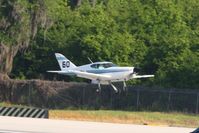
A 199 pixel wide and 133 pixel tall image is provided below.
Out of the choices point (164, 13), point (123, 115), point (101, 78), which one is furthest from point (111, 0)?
point (123, 115)

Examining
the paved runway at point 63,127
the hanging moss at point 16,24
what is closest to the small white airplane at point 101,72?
the hanging moss at point 16,24

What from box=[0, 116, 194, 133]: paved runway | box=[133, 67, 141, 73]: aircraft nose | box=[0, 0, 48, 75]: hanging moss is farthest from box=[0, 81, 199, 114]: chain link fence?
box=[0, 116, 194, 133]: paved runway

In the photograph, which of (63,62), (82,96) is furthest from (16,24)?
(82,96)

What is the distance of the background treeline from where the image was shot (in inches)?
1912

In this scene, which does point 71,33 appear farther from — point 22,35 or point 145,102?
point 145,102

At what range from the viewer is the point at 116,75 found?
47.5m

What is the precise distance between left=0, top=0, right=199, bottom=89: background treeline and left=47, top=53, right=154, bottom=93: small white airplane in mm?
2555

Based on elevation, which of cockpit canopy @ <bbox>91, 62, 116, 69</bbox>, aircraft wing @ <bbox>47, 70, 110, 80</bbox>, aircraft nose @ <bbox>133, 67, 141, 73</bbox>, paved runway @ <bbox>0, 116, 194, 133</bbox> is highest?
paved runway @ <bbox>0, 116, 194, 133</bbox>

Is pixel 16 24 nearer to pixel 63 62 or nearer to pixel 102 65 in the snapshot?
pixel 63 62

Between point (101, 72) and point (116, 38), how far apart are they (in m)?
4.48

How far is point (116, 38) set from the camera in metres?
51.9

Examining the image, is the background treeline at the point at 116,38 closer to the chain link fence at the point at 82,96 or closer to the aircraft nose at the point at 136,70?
the aircraft nose at the point at 136,70

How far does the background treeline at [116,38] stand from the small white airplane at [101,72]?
2.56 meters

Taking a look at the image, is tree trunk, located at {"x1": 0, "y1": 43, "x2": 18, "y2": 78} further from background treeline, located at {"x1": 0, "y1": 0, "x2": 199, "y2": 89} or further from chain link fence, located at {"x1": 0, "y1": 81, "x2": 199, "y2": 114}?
chain link fence, located at {"x1": 0, "y1": 81, "x2": 199, "y2": 114}
